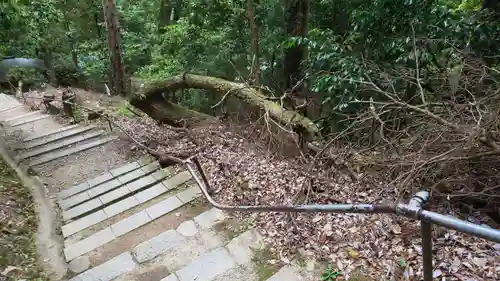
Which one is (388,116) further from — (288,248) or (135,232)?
(135,232)

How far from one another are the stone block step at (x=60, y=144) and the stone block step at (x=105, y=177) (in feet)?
5.97

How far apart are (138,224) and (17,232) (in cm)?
150

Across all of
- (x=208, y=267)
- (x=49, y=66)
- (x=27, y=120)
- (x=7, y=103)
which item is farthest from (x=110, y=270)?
(x=49, y=66)

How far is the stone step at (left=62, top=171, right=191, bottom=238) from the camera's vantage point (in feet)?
14.7

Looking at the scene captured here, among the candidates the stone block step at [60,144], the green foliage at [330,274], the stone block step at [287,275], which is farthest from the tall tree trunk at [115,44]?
the green foliage at [330,274]

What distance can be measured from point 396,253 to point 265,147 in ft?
8.54

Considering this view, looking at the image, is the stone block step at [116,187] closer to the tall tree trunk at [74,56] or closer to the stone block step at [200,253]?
the stone block step at [200,253]

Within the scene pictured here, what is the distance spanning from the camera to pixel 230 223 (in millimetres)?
3781

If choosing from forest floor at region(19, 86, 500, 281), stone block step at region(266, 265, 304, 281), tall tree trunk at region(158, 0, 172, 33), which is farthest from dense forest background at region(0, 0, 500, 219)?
tall tree trunk at region(158, 0, 172, 33)

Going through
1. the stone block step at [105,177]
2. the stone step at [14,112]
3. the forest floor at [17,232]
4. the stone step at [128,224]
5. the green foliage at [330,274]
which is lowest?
the stone step at [14,112]

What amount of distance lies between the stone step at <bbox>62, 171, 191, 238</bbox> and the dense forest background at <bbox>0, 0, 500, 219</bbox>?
1.67 m

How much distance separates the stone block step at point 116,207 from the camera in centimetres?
449

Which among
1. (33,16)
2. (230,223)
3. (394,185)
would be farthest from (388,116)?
(33,16)

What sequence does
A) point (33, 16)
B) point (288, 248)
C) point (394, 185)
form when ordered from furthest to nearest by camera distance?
point (33, 16), point (394, 185), point (288, 248)
